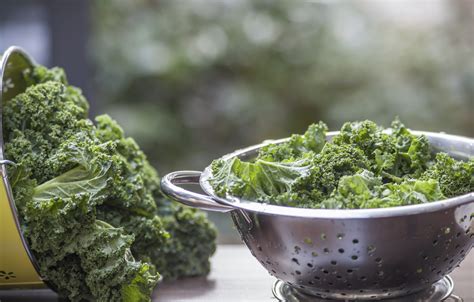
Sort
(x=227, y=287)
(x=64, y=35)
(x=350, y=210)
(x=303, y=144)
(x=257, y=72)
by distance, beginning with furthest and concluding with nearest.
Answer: (x=257, y=72), (x=64, y=35), (x=227, y=287), (x=303, y=144), (x=350, y=210)

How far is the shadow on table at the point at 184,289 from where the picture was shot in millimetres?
1583

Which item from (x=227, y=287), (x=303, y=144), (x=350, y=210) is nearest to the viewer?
(x=350, y=210)

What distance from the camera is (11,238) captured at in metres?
1.35

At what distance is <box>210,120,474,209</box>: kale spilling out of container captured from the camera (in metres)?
1.24

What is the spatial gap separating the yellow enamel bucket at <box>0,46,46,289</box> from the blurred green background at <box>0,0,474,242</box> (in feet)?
7.98

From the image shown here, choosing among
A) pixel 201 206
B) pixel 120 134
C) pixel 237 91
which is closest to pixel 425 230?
pixel 201 206

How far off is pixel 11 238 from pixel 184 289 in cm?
48

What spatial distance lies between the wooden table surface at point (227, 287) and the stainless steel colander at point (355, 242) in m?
0.25

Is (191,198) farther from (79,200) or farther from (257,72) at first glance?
(257,72)

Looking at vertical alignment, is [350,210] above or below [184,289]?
above

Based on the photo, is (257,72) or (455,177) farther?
(257,72)

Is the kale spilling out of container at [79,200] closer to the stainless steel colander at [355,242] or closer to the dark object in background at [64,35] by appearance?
the stainless steel colander at [355,242]

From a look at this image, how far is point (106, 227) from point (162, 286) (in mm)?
311

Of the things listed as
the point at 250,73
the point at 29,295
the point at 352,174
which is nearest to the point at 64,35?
the point at 250,73
